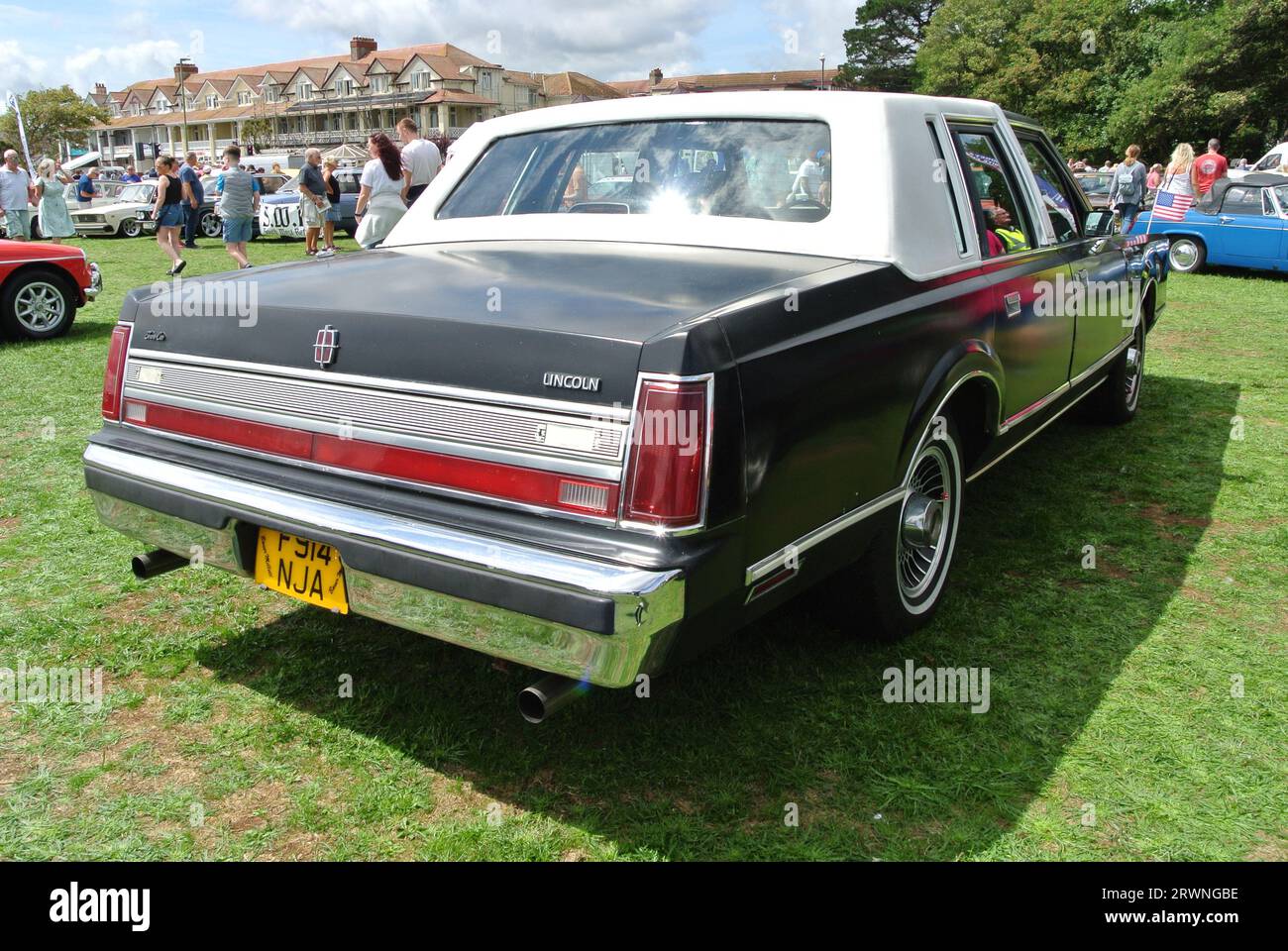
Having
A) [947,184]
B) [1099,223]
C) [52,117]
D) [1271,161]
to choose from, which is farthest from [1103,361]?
[52,117]

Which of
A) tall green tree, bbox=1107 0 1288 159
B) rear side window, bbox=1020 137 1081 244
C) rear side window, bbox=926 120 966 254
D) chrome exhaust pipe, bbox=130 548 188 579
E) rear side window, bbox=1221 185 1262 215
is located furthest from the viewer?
tall green tree, bbox=1107 0 1288 159

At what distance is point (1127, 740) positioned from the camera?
2.87m

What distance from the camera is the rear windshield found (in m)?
3.23

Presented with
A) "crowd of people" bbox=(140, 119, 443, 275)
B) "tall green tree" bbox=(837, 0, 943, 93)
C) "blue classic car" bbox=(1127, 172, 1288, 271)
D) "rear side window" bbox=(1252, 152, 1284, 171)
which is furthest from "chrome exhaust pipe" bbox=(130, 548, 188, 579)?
"tall green tree" bbox=(837, 0, 943, 93)

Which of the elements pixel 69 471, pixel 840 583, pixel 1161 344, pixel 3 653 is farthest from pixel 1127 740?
pixel 1161 344

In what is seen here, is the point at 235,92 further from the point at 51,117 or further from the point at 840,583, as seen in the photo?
the point at 840,583

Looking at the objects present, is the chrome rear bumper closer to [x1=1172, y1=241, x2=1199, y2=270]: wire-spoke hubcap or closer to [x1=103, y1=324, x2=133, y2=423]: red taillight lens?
[x1=103, y1=324, x2=133, y2=423]: red taillight lens

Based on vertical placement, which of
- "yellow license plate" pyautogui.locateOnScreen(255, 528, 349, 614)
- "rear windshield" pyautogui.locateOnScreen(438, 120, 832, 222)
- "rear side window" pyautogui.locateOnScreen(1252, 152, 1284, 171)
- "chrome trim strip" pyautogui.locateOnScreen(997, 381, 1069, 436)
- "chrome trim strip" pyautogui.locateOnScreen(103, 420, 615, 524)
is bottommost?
"yellow license plate" pyautogui.locateOnScreen(255, 528, 349, 614)

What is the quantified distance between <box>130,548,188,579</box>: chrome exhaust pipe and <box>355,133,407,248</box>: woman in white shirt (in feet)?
23.5

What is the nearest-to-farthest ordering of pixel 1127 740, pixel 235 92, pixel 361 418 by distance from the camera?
pixel 361 418
pixel 1127 740
pixel 235 92

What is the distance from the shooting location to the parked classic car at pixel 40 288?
8727mm

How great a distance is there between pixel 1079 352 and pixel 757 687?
105 inches

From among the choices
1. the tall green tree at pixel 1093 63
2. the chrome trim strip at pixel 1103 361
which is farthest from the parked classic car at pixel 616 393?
the tall green tree at pixel 1093 63

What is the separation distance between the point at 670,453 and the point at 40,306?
351 inches
